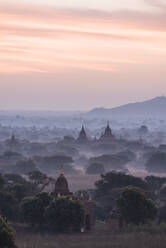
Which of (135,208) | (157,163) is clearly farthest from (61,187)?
(157,163)

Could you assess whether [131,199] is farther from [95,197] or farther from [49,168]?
[49,168]

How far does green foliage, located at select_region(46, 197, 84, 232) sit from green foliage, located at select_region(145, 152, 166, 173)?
6217 cm

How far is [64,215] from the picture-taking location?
45.7 meters

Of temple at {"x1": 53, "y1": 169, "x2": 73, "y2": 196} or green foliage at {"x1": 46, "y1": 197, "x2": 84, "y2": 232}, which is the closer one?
green foliage at {"x1": 46, "y1": 197, "x2": 84, "y2": 232}

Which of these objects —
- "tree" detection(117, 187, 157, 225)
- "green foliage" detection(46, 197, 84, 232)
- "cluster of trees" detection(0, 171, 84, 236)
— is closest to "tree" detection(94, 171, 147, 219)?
"cluster of trees" detection(0, 171, 84, 236)

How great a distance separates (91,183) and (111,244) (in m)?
47.0

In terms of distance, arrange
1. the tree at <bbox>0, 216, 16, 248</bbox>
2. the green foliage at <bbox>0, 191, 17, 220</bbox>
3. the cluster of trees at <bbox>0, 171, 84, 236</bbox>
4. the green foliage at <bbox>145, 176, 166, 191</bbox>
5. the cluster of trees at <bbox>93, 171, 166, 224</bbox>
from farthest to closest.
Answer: the green foliage at <bbox>145, 176, 166, 191</bbox>
the green foliage at <bbox>0, 191, 17, 220</bbox>
the cluster of trees at <bbox>93, 171, 166, 224</bbox>
the cluster of trees at <bbox>0, 171, 84, 236</bbox>
the tree at <bbox>0, 216, 16, 248</bbox>

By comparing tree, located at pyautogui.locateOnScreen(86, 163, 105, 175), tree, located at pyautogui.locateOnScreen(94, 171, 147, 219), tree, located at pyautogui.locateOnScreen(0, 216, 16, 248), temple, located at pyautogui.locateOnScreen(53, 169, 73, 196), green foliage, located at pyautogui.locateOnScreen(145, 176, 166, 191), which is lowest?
tree, located at pyautogui.locateOnScreen(0, 216, 16, 248)

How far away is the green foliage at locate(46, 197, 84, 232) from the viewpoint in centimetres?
4541

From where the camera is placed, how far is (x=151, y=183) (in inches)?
2557

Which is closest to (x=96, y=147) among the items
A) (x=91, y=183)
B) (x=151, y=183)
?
(x=91, y=183)

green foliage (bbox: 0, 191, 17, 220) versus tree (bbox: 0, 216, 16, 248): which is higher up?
green foliage (bbox: 0, 191, 17, 220)

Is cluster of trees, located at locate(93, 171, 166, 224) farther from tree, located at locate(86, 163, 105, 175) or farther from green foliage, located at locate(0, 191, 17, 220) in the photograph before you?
tree, located at locate(86, 163, 105, 175)

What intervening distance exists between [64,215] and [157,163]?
2504 inches
